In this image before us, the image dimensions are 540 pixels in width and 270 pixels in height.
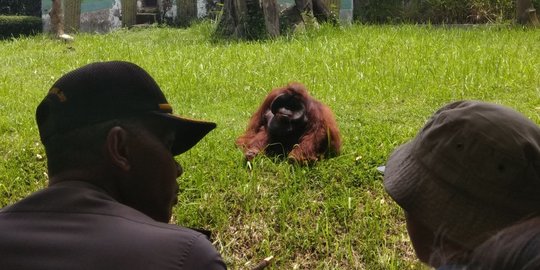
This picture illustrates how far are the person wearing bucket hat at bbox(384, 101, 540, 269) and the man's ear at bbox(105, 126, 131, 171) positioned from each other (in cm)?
73

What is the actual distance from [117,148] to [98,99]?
13cm

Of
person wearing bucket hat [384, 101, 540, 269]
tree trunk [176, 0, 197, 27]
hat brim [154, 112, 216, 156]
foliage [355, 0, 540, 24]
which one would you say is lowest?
tree trunk [176, 0, 197, 27]

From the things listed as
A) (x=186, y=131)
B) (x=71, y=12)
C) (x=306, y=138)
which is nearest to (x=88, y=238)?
(x=186, y=131)

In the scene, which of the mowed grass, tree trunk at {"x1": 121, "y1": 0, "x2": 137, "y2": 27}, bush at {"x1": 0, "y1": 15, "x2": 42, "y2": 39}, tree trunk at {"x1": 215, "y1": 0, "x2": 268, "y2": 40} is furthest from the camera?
tree trunk at {"x1": 121, "y1": 0, "x2": 137, "y2": 27}

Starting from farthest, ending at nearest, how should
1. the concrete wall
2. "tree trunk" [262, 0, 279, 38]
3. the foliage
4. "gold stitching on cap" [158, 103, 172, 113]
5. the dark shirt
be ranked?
the concrete wall → the foliage → "tree trunk" [262, 0, 279, 38] → "gold stitching on cap" [158, 103, 172, 113] → the dark shirt

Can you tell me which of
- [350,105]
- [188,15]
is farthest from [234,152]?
[188,15]

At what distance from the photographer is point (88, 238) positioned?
1.77 metres

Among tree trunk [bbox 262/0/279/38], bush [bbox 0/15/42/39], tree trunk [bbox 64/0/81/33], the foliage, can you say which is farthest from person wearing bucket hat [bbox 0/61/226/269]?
bush [bbox 0/15/42/39]

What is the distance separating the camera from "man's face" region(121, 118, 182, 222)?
6.55ft

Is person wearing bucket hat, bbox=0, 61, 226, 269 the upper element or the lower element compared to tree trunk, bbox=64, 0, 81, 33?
upper

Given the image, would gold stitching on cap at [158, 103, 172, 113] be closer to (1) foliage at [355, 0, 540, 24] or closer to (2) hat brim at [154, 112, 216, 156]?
(2) hat brim at [154, 112, 216, 156]

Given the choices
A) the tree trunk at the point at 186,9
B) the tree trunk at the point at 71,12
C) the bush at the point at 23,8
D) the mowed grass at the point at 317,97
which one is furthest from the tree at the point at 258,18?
the bush at the point at 23,8

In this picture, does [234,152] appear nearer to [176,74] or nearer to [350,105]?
[350,105]

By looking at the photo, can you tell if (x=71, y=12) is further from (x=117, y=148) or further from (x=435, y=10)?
(x=117, y=148)
